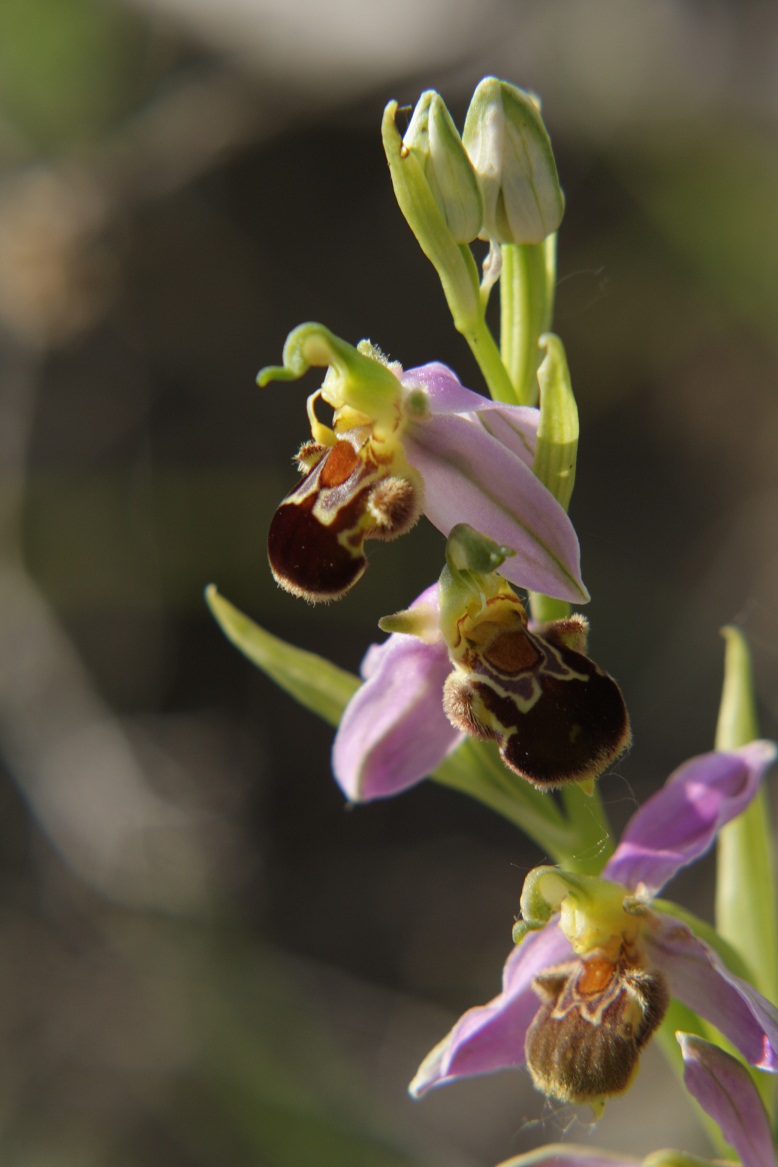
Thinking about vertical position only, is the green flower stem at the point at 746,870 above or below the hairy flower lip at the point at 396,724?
below

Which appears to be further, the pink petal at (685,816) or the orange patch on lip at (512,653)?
the pink petal at (685,816)

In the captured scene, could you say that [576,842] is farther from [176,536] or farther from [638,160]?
[638,160]

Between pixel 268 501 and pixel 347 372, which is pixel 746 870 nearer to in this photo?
pixel 347 372

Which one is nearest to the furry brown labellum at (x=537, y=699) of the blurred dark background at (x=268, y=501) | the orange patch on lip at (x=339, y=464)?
the orange patch on lip at (x=339, y=464)

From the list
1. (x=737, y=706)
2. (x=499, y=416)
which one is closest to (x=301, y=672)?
(x=499, y=416)

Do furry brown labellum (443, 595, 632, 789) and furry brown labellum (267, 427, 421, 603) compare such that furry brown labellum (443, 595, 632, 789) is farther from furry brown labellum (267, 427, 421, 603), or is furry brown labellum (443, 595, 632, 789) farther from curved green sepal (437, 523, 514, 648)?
furry brown labellum (267, 427, 421, 603)

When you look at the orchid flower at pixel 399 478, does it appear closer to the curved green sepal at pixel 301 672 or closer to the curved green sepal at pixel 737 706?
the curved green sepal at pixel 301 672

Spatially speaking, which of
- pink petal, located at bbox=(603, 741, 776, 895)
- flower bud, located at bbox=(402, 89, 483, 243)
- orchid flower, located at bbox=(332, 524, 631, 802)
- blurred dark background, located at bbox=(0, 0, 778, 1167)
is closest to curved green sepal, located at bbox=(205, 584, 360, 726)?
orchid flower, located at bbox=(332, 524, 631, 802)
